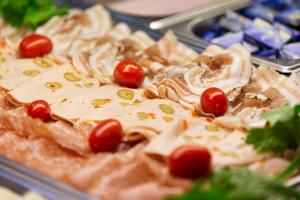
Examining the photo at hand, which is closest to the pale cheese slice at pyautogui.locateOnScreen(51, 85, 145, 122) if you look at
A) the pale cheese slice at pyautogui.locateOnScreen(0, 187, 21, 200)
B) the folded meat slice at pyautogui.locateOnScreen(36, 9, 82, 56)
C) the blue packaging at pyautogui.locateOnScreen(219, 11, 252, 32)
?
the pale cheese slice at pyautogui.locateOnScreen(0, 187, 21, 200)

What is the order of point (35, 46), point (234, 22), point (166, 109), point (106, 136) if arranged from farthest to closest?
1. point (234, 22)
2. point (35, 46)
3. point (166, 109)
4. point (106, 136)

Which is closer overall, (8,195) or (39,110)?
(8,195)

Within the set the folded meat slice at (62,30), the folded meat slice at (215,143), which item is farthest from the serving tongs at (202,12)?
the folded meat slice at (215,143)

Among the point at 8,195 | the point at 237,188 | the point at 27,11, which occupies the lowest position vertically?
the point at 8,195

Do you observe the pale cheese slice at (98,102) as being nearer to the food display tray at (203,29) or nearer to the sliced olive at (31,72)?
the sliced olive at (31,72)

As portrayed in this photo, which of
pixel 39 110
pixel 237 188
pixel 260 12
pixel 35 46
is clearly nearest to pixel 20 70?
pixel 35 46

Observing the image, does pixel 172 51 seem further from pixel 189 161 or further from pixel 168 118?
pixel 189 161

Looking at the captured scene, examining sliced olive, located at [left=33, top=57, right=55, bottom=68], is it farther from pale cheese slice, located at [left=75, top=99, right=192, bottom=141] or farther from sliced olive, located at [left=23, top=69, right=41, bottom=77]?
pale cheese slice, located at [left=75, top=99, right=192, bottom=141]
